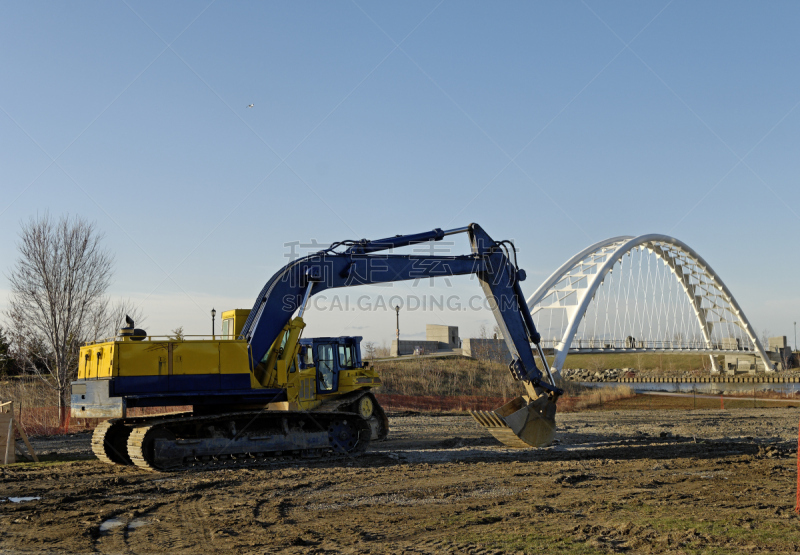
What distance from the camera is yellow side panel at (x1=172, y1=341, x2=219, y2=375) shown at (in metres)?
14.3

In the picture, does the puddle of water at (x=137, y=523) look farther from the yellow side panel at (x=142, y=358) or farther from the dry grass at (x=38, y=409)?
the dry grass at (x=38, y=409)

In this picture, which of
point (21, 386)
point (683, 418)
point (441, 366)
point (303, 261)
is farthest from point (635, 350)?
point (303, 261)

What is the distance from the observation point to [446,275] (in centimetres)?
1712

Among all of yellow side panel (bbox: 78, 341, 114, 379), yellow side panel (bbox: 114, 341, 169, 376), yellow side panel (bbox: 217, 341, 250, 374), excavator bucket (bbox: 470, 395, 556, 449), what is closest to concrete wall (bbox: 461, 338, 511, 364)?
excavator bucket (bbox: 470, 395, 556, 449)

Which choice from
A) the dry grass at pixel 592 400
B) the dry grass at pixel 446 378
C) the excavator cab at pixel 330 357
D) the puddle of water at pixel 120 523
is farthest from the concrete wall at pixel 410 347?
the puddle of water at pixel 120 523

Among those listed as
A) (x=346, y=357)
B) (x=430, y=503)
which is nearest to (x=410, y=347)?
(x=346, y=357)

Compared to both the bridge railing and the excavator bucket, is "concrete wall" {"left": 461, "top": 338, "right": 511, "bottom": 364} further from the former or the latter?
the excavator bucket

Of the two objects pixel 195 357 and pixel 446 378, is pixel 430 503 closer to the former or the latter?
pixel 195 357

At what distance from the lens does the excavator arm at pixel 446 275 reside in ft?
50.2

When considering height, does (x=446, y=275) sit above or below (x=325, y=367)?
above

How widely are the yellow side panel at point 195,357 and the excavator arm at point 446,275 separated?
0.82m

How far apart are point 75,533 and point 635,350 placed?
7247 cm

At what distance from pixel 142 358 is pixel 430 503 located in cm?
655

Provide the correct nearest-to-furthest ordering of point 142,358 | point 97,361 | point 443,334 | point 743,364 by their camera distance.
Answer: point 142,358 → point 97,361 → point 443,334 → point 743,364
